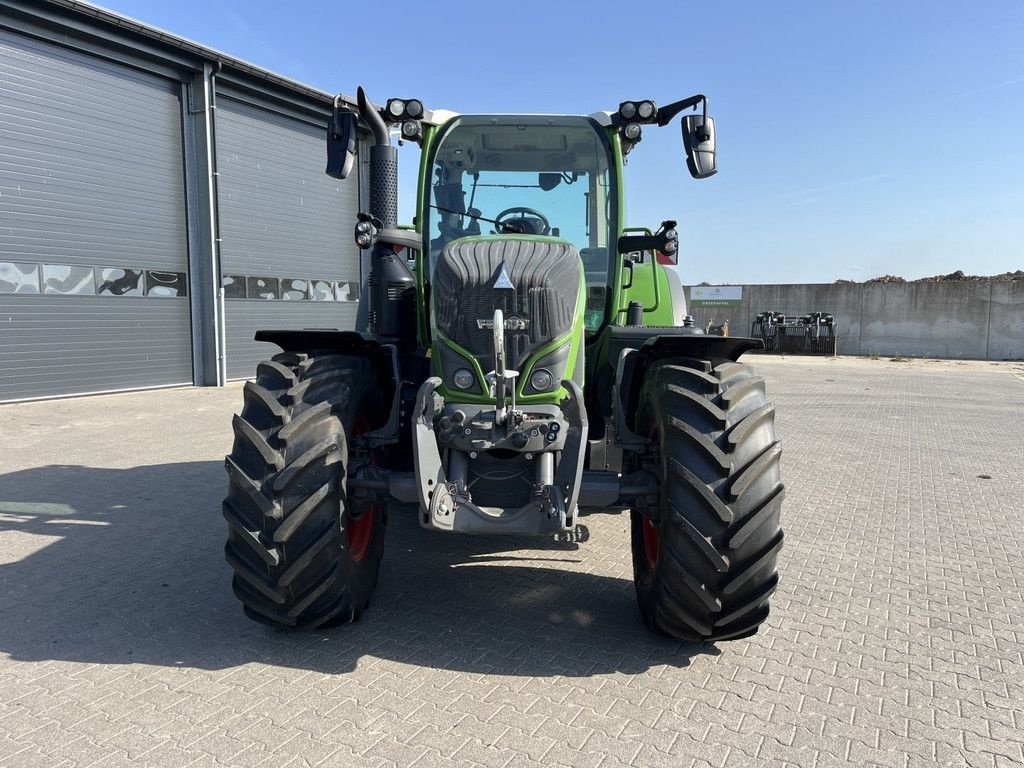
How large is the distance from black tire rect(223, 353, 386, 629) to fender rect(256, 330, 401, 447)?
32cm

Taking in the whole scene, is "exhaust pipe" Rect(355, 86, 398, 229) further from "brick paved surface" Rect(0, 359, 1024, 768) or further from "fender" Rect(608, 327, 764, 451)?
"brick paved surface" Rect(0, 359, 1024, 768)

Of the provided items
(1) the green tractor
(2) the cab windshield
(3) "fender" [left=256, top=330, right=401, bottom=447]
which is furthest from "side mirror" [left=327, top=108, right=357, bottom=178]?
(3) "fender" [left=256, top=330, right=401, bottom=447]

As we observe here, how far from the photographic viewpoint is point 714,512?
10.1ft

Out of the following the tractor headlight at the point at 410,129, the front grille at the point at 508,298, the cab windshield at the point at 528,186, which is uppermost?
the tractor headlight at the point at 410,129

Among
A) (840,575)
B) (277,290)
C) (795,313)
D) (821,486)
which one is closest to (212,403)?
(277,290)

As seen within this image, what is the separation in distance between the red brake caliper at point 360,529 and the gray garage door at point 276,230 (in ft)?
39.1

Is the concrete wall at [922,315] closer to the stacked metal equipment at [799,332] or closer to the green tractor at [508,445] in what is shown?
the stacked metal equipment at [799,332]

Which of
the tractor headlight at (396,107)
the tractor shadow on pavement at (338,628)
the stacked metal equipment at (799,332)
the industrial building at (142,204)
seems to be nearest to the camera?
the tractor shadow on pavement at (338,628)

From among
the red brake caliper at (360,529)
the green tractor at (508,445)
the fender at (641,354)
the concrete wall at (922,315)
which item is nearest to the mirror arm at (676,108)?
the green tractor at (508,445)

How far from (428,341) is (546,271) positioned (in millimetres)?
1227

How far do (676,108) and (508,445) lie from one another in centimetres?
220

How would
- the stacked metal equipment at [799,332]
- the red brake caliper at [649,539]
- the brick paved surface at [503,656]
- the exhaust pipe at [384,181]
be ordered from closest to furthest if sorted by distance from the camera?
the brick paved surface at [503,656] < the red brake caliper at [649,539] < the exhaust pipe at [384,181] < the stacked metal equipment at [799,332]

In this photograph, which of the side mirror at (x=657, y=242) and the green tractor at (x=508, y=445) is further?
the side mirror at (x=657, y=242)

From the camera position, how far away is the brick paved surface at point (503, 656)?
2.67 metres
